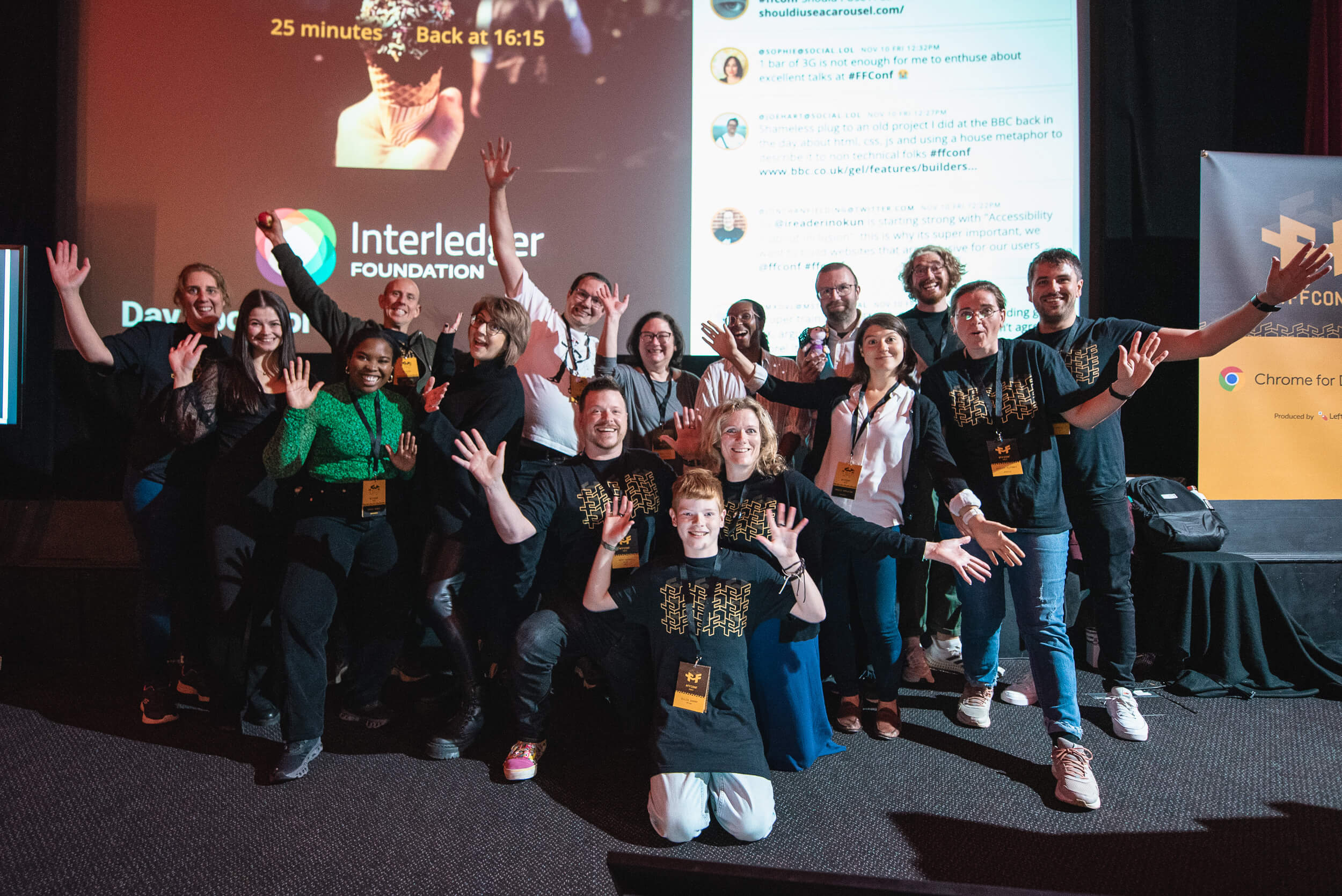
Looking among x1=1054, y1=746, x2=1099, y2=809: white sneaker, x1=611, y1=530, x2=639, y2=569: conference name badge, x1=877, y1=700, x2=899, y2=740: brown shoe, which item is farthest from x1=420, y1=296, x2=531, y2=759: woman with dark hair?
x1=1054, y1=746, x2=1099, y2=809: white sneaker

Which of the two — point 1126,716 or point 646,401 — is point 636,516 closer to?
point 646,401

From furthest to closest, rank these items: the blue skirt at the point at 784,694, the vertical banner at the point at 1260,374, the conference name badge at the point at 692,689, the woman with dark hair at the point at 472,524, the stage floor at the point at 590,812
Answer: the vertical banner at the point at 1260,374 < the woman with dark hair at the point at 472,524 < the blue skirt at the point at 784,694 < the conference name badge at the point at 692,689 < the stage floor at the point at 590,812

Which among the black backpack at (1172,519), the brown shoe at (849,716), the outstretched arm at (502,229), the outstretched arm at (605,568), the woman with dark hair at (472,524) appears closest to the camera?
the outstretched arm at (605,568)

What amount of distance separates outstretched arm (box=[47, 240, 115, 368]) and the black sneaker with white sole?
189 centimetres

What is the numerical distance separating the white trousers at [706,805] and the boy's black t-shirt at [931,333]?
1.94 meters

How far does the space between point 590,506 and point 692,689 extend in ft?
Answer: 2.28

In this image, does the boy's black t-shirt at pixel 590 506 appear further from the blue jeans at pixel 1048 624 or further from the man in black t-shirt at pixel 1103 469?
the man in black t-shirt at pixel 1103 469

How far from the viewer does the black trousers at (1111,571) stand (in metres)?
2.59

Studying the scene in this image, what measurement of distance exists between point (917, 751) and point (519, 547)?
5.01ft

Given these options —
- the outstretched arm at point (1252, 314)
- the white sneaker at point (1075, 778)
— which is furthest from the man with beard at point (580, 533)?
the outstretched arm at point (1252, 314)

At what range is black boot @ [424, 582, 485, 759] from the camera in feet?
7.82

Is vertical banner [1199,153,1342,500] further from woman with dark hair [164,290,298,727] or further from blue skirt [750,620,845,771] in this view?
woman with dark hair [164,290,298,727]

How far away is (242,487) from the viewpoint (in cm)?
251

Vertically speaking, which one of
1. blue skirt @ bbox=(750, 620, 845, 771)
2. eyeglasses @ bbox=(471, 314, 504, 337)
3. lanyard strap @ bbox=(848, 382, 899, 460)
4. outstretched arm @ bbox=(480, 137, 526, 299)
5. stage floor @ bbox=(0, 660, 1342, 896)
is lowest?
stage floor @ bbox=(0, 660, 1342, 896)
